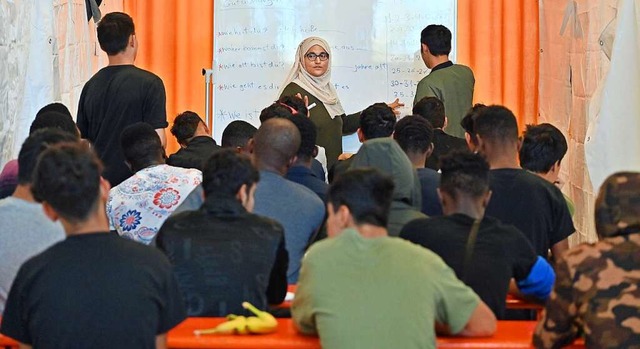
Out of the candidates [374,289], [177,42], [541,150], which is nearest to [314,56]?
[177,42]

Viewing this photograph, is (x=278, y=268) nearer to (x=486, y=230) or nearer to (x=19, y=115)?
(x=486, y=230)

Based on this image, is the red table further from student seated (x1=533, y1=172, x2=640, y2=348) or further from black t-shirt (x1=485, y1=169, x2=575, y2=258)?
black t-shirt (x1=485, y1=169, x2=575, y2=258)

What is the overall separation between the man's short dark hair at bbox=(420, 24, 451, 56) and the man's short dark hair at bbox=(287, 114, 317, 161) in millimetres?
2127

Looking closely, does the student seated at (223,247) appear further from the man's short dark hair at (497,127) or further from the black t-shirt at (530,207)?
the man's short dark hair at (497,127)

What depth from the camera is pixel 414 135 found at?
4.80m

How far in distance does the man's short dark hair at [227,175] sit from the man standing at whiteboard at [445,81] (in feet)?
11.3

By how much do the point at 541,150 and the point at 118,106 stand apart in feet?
7.24

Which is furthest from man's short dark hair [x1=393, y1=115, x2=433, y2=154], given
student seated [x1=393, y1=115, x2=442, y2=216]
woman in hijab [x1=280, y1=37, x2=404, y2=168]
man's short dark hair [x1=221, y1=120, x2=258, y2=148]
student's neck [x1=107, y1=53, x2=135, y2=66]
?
woman in hijab [x1=280, y1=37, x2=404, y2=168]

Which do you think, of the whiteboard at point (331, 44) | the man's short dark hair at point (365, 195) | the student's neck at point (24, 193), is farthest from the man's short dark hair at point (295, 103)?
the man's short dark hair at point (365, 195)

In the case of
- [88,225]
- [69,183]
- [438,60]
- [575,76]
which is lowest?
[88,225]

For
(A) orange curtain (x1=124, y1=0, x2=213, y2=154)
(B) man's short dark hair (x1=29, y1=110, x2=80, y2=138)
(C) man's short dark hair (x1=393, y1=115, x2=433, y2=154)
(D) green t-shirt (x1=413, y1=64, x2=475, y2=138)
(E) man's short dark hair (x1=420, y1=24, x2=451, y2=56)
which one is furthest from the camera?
(A) orange curtain (x1=124, y1=0, x2=213, y2=154)

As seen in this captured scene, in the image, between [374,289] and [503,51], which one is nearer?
[374,289]

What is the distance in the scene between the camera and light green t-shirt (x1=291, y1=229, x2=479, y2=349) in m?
2.88

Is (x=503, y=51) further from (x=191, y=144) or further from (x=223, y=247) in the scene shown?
(x=223, y=247)
